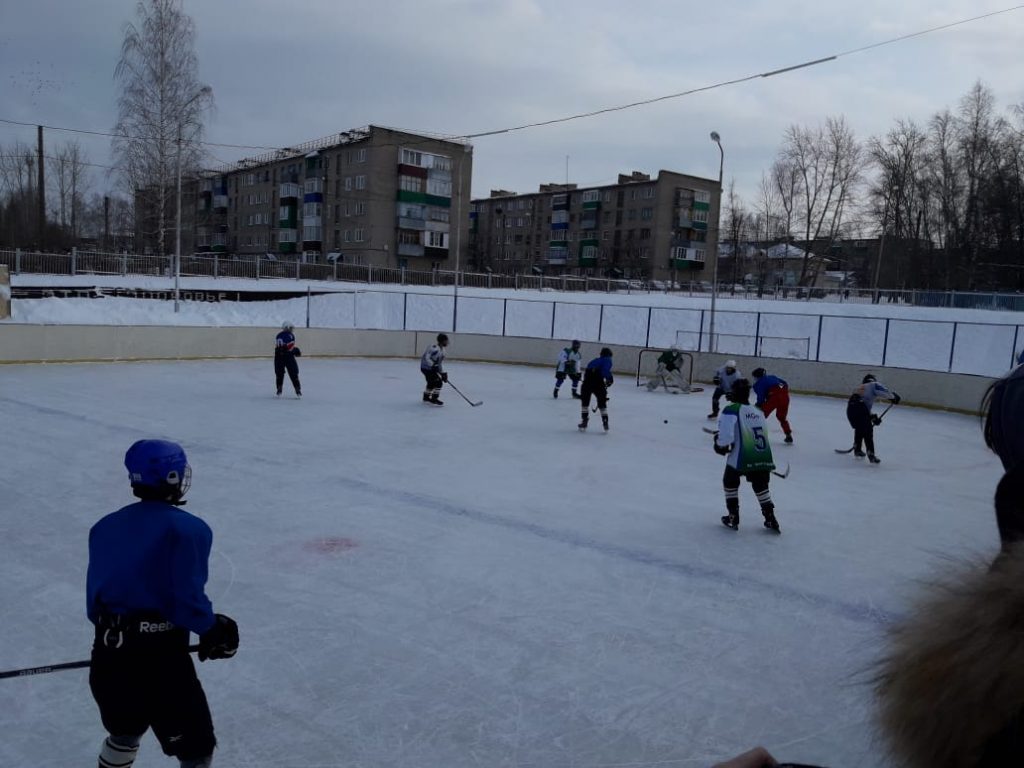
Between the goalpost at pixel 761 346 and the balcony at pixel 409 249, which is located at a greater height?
the balcony at pixel 409 249

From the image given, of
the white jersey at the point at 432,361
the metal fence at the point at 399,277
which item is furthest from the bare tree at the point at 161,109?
the white jersey at the point at 432,361

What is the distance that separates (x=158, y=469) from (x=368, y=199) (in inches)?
2005

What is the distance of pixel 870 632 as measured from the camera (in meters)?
4.79

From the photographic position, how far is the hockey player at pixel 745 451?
21.9ft

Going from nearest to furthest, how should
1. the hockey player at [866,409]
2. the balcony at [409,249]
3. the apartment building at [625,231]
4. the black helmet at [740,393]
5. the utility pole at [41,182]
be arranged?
the black helmet at [740,393] < the hockey player at [866,409] < the utility pole at [41,182] < the balcony at [409,249] < the apartment building at [625,231]

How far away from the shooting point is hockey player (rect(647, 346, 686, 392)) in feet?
58.6

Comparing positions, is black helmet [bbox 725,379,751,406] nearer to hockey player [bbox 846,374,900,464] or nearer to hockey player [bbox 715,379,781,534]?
hockey player [bbox 715,379,781,534]

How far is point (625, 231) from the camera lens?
65.6 m

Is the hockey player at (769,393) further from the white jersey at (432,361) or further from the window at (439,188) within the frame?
the window at (439,188)

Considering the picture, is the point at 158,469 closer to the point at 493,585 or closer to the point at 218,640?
the point at 218,640

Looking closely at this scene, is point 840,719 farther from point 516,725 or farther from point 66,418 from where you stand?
point 66,418

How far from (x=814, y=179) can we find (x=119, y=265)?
4041 cm

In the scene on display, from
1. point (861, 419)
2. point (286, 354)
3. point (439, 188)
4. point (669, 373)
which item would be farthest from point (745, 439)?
point (439, 188)

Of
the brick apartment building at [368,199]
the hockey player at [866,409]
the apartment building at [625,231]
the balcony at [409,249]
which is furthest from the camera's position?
the apartment building at [625,231]
